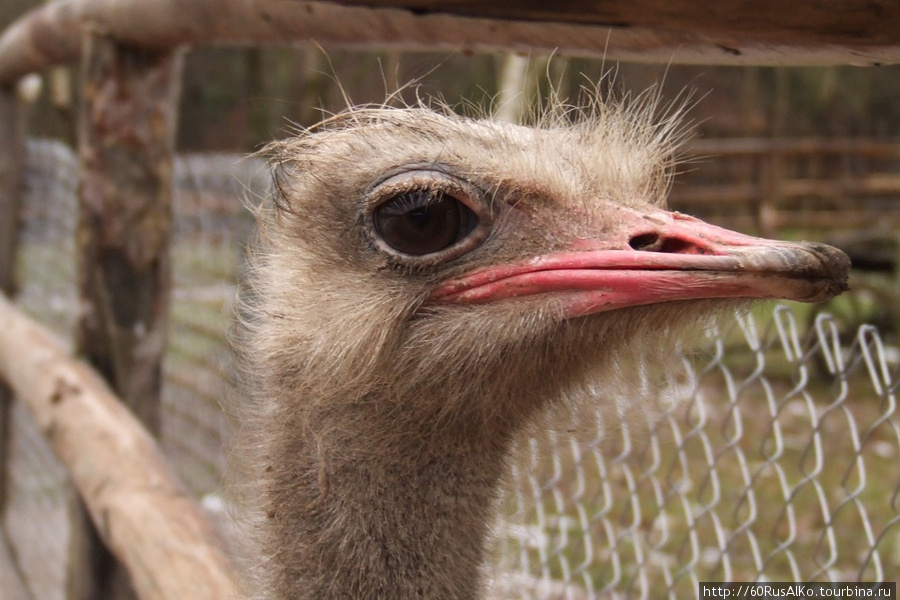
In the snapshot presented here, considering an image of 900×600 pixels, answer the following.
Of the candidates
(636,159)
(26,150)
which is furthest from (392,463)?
(26,150)

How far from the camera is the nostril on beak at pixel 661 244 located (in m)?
1.13

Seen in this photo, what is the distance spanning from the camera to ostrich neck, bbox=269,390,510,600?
1376 millimetres

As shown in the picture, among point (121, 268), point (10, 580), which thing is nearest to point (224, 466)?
point (121, 268)

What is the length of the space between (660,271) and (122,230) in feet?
6.40

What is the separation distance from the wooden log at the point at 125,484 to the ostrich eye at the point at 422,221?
703 mm

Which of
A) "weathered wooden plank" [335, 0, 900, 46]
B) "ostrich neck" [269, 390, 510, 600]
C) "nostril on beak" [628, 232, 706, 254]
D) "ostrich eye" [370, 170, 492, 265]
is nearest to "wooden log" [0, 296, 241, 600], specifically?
"ostrich neck" [269, 390, 510, 600]

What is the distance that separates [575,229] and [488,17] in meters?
0.37

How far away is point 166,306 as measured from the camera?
2828 millimetres

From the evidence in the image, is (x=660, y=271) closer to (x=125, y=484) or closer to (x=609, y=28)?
(x=609, y=28)

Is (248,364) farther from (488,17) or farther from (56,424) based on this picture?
(56,424)

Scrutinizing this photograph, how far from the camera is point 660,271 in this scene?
1128 mm

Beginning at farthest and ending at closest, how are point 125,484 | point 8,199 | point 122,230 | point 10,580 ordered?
point 8,199 < point 10,580 < point 122,230 < point 125,484

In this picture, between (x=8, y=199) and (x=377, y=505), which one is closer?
(x=377, y=505)

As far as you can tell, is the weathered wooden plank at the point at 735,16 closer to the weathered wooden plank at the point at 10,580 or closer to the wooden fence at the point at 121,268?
the wooden fence at the point at 121,268
